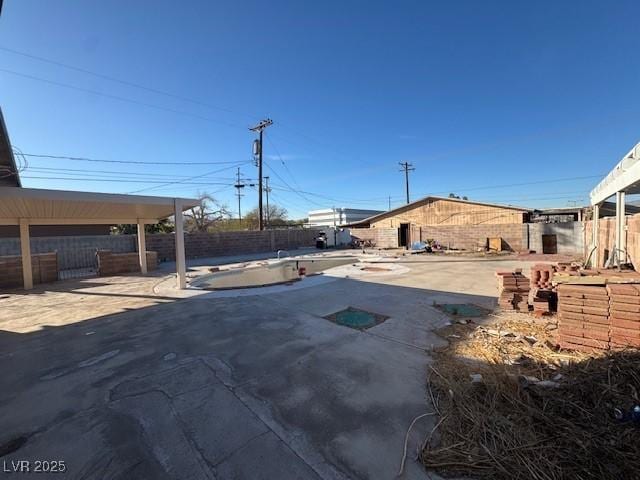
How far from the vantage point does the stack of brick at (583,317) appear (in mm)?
3445

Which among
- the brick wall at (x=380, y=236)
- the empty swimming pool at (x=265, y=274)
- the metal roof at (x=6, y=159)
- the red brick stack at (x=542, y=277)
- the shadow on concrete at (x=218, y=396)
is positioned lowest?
the empty swimming pool at (x=265, y=274)

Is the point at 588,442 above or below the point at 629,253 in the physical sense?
below

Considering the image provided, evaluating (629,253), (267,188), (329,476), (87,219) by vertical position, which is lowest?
(329,476)

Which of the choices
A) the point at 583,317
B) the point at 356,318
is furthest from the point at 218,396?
the point at 583,317

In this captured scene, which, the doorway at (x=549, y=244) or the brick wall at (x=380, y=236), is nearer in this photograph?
the doorway at (x=549, y=244)

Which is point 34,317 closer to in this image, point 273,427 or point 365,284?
point 273,427

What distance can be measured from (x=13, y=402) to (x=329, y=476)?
3.14 meters

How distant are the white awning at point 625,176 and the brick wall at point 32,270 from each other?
621 inches

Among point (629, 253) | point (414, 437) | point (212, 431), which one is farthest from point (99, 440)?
point (629, 253)

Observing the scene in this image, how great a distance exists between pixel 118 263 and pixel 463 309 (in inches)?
490

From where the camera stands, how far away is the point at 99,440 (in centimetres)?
221

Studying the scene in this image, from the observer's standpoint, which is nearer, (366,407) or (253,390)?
(366,407)

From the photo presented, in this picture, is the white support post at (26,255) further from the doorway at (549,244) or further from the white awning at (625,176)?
the doorway at (549,244)

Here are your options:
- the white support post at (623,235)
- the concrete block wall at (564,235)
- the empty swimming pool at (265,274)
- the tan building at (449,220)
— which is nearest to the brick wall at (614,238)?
the white support post at (623,235)
